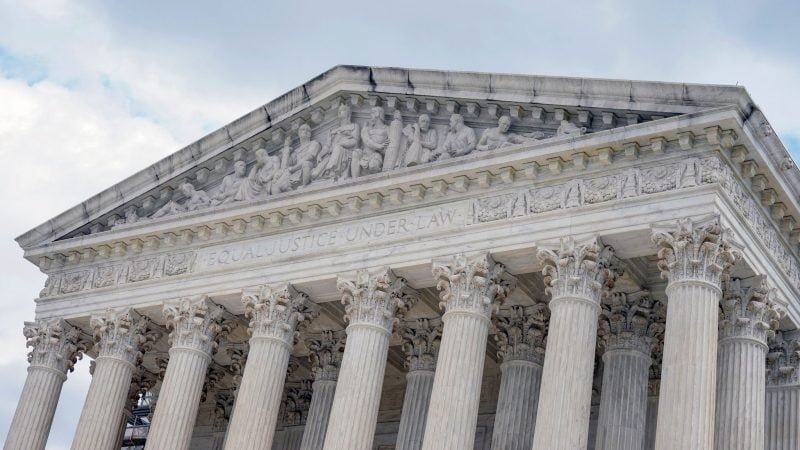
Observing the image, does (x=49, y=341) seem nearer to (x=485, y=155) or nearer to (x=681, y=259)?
(x=485, y=155)

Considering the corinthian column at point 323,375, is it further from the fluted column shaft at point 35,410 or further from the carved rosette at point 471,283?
the fluted column shaft at point 35,410

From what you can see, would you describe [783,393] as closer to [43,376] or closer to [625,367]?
[625,367]

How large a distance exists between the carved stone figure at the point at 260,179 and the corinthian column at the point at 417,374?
585 centimetres

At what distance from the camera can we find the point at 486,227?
3197 cm

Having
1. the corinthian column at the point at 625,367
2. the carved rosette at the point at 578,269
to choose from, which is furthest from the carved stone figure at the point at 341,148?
the corinthian column at the point at 625,367

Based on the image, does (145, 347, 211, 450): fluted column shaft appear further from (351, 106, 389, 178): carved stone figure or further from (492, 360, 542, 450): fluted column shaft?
(492, 360, 542, 450): fluted column shaft

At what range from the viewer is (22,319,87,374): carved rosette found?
130 ft

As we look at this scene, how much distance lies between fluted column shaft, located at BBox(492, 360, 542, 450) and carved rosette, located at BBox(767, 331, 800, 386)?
6185 mm

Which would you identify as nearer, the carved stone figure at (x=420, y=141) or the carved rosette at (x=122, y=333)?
the carved stone figure at (x=420, y=141)


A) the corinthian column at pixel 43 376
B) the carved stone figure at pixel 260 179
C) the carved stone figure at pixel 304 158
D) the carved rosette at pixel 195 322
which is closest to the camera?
the carved stone figure at pixel 304 158

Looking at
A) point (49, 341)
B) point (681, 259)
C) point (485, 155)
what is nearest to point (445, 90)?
point (485, 155)

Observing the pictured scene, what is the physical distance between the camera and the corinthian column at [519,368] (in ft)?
111

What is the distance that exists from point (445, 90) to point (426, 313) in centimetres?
673

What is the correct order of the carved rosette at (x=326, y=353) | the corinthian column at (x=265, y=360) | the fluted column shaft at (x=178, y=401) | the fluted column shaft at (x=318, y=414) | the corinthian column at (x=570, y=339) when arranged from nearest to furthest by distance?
1. the corinthian column at (x=570, y=339)
2. the corinthian column at (x=265, y=360)
3. the fluted column shaft at (x=178, y=401)
4. the fluted column shaft at (x=318, y=414)
5. the carved rosette at (x=326, y=353)
